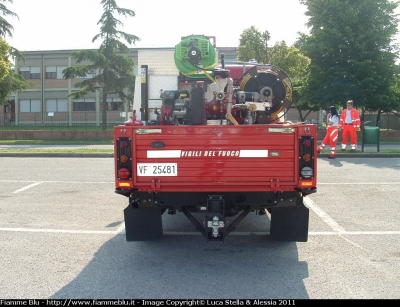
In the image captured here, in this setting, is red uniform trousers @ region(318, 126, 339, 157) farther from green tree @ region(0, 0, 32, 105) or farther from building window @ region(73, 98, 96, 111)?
building window @ region(73, 98, 96, 111)

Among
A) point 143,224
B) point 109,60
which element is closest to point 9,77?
point 109,60

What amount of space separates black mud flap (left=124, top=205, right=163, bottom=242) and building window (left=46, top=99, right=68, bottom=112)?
156ft

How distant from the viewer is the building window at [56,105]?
5134cm

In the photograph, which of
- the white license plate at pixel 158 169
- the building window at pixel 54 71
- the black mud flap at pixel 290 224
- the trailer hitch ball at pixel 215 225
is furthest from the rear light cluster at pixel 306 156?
the building window at pixel 54 71

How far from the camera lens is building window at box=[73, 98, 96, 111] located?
51234mm

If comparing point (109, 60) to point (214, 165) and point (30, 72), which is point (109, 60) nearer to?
point (30, 72)

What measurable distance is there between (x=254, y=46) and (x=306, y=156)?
76.4ft

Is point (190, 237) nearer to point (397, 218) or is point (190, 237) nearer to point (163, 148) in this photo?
point (163, 148)

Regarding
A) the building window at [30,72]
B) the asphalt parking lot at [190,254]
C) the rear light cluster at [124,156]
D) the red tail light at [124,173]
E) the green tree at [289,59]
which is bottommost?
the asphalt parking lot at [190,254]

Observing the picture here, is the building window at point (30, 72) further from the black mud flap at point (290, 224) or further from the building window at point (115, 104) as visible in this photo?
the black mud flap at point (290, 224)

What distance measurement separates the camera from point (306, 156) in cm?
537

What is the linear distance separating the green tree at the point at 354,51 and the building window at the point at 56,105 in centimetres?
3219

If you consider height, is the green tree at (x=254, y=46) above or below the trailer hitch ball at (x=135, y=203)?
above

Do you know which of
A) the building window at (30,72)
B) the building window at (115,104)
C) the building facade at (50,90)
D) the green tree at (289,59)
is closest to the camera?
the green tree at (289,59)
